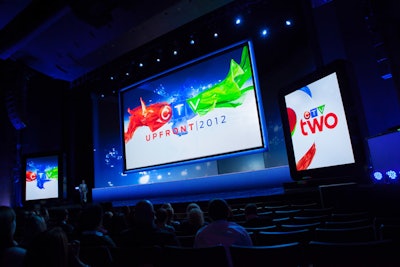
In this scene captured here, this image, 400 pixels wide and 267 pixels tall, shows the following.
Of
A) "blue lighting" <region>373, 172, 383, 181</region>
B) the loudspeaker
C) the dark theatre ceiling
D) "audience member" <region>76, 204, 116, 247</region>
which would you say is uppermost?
the dark theatre ceiling

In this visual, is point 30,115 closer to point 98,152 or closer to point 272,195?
point 98,152

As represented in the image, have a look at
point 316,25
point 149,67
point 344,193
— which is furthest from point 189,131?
point 344,193

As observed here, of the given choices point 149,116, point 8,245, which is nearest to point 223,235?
point 8,245

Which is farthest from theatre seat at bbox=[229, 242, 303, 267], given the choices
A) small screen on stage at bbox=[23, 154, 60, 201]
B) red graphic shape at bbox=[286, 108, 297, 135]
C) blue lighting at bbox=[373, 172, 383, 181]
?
small screen on stage at bbox=[23, 154, 60, 201]

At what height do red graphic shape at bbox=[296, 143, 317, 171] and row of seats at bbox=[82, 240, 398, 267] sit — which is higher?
red graphic shape at bbox=[296, 143, 317, 171]

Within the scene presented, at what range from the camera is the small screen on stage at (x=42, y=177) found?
30.8ft

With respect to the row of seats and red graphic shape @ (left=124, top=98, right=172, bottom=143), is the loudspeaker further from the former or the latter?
the row of seats

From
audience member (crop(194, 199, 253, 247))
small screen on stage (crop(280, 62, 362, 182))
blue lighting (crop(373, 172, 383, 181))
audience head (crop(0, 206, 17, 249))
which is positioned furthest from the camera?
small screen on stage (crop(280, 62, 362, 182))

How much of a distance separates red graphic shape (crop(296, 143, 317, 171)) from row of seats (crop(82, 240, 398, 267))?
3.89 meters

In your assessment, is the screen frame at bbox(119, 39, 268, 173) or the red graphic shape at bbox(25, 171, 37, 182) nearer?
A: the screen frame at bbox(119, 39, 268, 173)

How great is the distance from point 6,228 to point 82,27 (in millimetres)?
6798

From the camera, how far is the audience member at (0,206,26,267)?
153 centimetres

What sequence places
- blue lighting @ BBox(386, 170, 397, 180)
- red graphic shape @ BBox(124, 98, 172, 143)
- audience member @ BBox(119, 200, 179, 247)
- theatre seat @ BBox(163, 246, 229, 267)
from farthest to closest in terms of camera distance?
red graphic shape @ BBox(124, 98, 172, 143), blue lighting @ BBox(386, 170, 397, 180), audience member @ BBox(119, 200, 179, 247), theatre seat @ BBox(163, 246, 229, 267)

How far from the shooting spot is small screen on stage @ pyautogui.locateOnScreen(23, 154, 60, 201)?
9.40m
